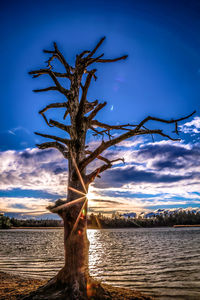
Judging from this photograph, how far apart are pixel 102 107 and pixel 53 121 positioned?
1.69 metres

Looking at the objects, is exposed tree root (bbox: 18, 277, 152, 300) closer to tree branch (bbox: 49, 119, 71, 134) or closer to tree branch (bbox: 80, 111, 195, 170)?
tree branch (bbox: 80, 111, 195, 170)

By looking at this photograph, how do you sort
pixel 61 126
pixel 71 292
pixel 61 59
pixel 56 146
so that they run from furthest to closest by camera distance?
pixel 61 59, pixel 61 126, pixel 56 146, pixel 71 292

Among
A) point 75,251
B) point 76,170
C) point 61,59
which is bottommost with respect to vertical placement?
point 75,251

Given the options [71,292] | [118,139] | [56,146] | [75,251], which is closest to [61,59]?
[56,146]

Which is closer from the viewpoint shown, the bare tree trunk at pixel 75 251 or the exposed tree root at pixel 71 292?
the exposed tree root at pixel 71 292

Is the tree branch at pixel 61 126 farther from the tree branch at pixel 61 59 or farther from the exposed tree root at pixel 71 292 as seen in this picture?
the exposed tree root at pixel 71 292

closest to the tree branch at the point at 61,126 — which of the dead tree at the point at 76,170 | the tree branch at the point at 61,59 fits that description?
the dead tree at the point at 76,170

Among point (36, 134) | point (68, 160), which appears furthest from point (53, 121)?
point (68, 160)

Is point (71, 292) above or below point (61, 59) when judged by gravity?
below

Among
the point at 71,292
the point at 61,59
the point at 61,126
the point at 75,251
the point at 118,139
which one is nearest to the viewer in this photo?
the point at 71,292

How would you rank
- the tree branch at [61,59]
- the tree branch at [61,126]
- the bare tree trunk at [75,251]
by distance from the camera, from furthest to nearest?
the tree branch at [61,59] → the tree branch at [61,126] → the bare tree trunk at [75,251]

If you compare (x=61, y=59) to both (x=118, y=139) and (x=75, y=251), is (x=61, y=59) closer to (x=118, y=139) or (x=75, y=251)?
(x=118, y=139)

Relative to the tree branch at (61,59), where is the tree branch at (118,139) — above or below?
below

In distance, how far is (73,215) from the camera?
18.2 feet
